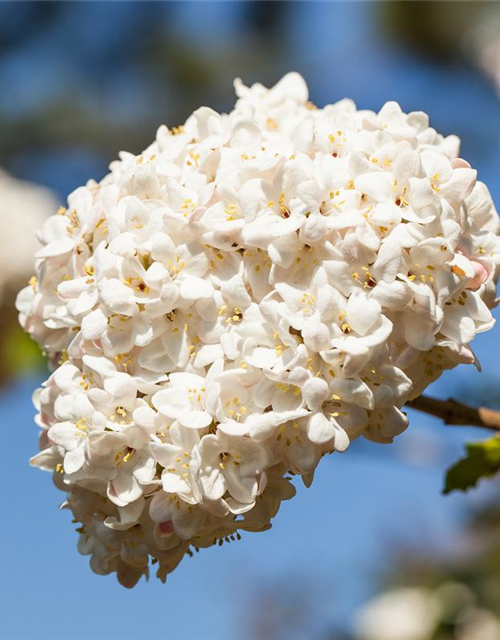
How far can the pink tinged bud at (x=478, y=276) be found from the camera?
3.38 feet

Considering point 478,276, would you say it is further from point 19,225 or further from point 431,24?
point 431,24

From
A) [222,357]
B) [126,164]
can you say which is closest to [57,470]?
[222,357]

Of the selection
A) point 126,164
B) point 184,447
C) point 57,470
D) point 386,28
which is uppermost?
point 386,28

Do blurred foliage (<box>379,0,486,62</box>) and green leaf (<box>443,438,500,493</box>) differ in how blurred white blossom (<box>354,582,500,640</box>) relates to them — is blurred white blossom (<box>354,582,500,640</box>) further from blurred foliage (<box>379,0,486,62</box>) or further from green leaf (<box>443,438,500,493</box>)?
blurred foliage (<box>379,0,486,62</box>)

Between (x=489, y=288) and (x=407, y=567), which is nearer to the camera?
(x=489, y=288)

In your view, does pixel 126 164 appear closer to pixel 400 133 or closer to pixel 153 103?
pixel 400 133

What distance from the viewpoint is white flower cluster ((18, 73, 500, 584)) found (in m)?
0.93

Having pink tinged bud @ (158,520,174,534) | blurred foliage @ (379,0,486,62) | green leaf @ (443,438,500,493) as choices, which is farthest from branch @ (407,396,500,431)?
blurred foliage @ (379,0,486,62)

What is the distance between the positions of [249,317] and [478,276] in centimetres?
28

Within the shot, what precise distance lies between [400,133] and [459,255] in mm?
169

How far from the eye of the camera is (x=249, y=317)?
96cm

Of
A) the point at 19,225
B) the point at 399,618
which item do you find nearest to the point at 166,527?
the point at 19,225

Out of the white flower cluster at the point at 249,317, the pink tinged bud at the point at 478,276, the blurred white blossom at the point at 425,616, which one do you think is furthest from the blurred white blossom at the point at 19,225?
the blurred white blossom at the point at 425,616

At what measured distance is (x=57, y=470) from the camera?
1110 mm
